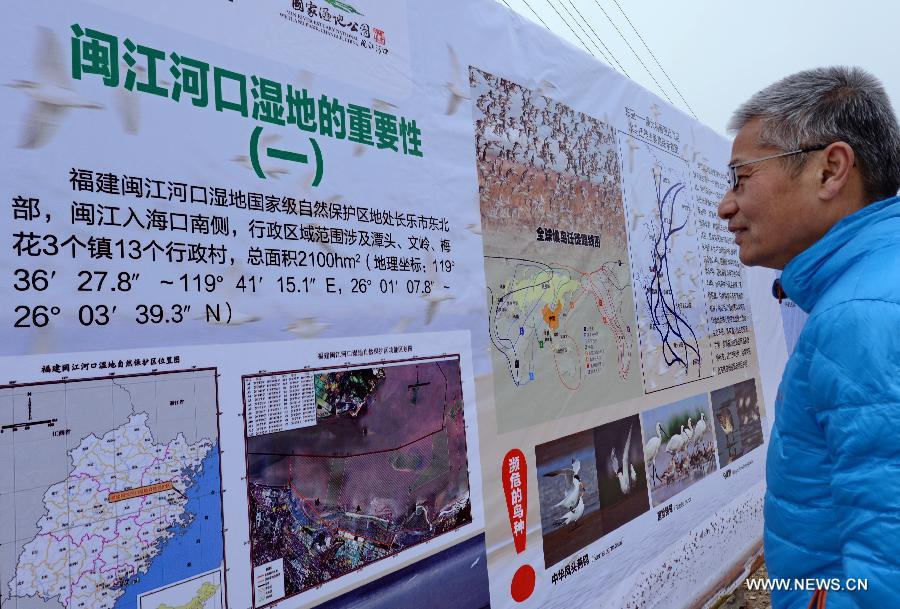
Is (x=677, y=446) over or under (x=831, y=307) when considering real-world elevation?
under

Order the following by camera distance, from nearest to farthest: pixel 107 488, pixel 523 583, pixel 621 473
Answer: pixel 107 488, pixel 523 583, pixel 621 473

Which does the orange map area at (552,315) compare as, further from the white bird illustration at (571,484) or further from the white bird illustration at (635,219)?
the white bird illustration at (635,219)

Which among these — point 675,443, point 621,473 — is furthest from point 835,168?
point 675,443

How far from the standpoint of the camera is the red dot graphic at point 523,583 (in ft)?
4.48

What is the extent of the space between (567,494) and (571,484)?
0.04 metres

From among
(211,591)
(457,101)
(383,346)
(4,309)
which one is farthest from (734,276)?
(4,309)

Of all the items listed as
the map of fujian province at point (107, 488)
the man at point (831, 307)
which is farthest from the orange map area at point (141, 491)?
the man at point (831, 307)

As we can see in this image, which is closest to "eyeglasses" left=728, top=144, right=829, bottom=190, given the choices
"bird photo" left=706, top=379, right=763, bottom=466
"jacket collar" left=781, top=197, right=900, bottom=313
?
"jacket collar" left=781, top=197, right=900, bottom=313

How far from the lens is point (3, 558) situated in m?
0.71

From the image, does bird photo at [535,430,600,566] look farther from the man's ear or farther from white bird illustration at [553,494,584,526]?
the man's ear

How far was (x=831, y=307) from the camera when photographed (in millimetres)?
709

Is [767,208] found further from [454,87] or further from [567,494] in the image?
[567,494]

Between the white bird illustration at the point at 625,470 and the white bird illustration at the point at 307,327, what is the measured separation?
111 centimetres

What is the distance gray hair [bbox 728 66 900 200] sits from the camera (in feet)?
3.01
